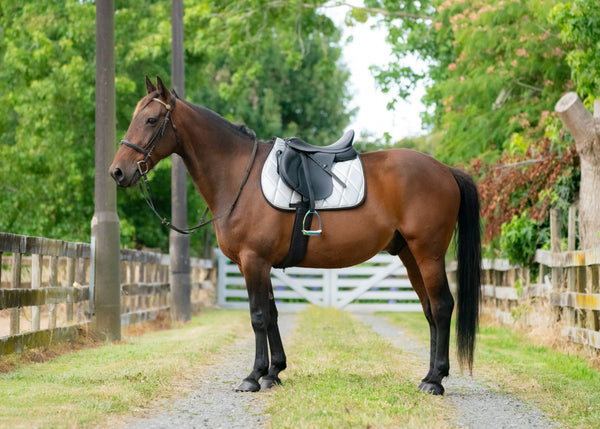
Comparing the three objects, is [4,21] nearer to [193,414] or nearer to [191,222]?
[191,222]

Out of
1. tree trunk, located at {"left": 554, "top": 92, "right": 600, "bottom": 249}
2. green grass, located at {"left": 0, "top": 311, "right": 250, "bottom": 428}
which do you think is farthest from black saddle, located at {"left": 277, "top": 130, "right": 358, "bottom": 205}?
tree trunk, located at {"left": 554, "top": 92, "right": 600, "bottom": 249}

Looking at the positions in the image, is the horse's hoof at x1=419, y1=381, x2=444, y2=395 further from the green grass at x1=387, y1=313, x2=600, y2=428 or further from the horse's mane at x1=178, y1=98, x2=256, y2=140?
the horse's mane at x1=178, y1=98, x2=256, y2=140

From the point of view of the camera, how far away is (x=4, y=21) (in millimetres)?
20625

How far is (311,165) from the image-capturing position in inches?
267

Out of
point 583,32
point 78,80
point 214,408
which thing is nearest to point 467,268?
point 214,408

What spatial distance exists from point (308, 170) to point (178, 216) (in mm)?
8333

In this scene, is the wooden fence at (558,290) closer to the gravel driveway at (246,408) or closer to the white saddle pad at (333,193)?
the gravel driveway at (246,408)

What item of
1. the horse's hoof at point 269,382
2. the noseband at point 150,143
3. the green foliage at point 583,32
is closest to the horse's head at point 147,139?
the noseband at point 150,143

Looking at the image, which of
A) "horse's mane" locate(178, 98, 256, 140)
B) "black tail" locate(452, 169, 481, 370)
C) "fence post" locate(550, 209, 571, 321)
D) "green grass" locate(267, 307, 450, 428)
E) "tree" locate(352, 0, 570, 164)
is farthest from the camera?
"tree" locate(352, 0, 570, 164)

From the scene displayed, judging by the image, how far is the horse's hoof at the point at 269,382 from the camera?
645cm

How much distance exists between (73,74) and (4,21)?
4.12 meters

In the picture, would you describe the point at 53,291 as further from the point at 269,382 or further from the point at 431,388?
the point at 431,388

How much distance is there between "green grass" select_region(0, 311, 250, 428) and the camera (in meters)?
5.03

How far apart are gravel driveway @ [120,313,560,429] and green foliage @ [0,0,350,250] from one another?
1210 centimetres
